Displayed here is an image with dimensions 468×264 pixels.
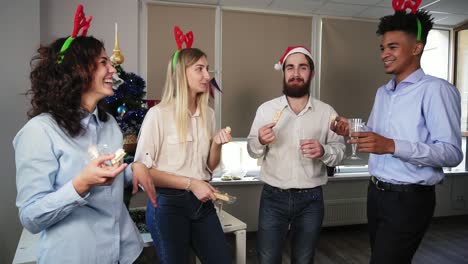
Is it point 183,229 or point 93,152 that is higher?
point 93,152

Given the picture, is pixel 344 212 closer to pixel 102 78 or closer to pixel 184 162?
pixel 184 162

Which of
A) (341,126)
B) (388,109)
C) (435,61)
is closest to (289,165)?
(341,126)

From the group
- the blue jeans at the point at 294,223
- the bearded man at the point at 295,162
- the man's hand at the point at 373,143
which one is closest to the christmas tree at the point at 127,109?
the bearded man at the point at 295,162

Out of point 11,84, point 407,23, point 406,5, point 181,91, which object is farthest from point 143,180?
point 11,84

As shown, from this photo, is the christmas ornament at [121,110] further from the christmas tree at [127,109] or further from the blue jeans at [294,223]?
the blue jeans at [294,223]

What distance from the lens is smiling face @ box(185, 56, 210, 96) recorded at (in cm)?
180

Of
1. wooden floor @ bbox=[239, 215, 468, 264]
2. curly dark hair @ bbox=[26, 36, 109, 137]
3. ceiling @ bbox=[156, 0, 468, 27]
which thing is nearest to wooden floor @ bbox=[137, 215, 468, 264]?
wooden floor @ bbox=[239, 215, 468, 264]

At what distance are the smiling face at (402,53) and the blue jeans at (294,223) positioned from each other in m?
0.84

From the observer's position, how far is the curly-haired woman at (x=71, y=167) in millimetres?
1077

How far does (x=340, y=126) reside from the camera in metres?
1.94

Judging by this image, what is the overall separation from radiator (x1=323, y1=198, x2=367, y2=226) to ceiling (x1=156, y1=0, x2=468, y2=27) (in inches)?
93.1

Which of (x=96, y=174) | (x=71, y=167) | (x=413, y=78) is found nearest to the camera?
(x=96, y=174)

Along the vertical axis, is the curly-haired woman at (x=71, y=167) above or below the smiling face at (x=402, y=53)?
below

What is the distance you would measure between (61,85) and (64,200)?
1.39ft
